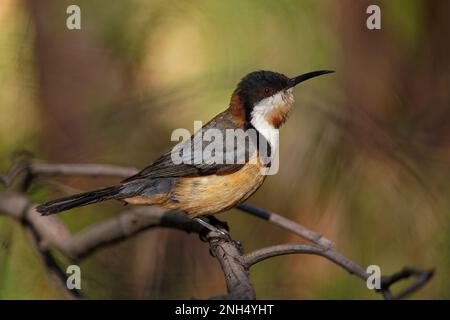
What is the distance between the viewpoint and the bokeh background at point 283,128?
8.08ft

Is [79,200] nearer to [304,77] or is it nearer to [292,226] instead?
[292,226]

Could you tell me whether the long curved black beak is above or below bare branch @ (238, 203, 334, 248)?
above

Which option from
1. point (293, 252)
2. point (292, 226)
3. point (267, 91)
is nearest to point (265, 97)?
point (267, 91)

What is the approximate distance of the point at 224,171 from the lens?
2227 mm

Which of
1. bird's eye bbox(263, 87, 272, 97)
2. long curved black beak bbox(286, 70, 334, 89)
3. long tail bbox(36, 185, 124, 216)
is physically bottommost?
long tail bbox(36, 185, 124, 216)

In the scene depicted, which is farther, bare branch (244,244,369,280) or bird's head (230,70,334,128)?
bird's head (230,70,334,128)

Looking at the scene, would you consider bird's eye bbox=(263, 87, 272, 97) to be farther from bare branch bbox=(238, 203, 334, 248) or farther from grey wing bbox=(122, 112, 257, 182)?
bare branch bbox=(238, 203, 334, 248)

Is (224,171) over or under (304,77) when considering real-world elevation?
under

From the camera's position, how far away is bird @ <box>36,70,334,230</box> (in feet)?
7.20

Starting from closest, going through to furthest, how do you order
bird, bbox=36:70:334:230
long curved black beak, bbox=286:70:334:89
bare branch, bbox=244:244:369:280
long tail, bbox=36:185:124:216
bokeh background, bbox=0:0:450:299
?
1. bare branch, bbox=244:244:369:280
2. long tail, bbox=36:185:124:216
3. bird, bbox=36:70:334:230
4. long curved black beak, bbox=286:70:334:89
5. bokeh background, bbox=0:0:450:299

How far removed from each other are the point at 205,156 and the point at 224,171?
93 mm

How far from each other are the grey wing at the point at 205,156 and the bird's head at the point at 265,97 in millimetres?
92

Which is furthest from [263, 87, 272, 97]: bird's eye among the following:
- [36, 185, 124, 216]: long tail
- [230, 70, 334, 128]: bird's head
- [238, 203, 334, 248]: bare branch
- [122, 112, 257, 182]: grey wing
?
[36, 185, 124, 216]: long tail

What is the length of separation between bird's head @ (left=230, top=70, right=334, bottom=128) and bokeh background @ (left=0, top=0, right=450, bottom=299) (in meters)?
0.15
